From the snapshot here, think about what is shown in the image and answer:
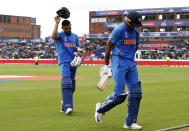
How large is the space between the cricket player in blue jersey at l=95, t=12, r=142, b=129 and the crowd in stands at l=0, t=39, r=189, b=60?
175ft

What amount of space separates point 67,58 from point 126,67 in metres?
2.43

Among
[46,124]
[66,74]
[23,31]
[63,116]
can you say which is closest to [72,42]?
[66,74]

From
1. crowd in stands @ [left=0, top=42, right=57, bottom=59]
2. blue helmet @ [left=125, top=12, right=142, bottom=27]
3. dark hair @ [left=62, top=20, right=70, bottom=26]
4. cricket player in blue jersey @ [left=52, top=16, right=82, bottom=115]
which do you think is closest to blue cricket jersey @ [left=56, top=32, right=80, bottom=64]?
cricket player in blue jersey @ [left=52, top=16, right=82, bottom=115]

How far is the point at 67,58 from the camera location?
9.46 meters

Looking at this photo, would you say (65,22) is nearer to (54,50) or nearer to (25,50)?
(54,50)

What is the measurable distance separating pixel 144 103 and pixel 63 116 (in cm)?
327

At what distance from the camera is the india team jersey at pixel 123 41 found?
7.40 metres

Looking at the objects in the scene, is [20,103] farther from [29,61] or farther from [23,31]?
[23,31]

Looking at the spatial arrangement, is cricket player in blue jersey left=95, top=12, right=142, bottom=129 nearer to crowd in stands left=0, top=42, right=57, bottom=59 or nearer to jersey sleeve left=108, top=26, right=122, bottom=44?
jersey sleeve left=108, top=26, right=122, bottom=44

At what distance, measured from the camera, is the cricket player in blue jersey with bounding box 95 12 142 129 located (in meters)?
7.31

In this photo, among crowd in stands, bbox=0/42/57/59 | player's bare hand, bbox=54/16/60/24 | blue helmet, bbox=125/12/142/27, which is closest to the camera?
blue helmet, bbox=125/12/142/27

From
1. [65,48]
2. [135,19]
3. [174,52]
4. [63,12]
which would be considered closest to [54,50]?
[174,52]

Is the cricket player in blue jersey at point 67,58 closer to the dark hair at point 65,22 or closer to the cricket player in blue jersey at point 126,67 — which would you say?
the dark hair at point 65,22

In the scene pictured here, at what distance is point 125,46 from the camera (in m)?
7.52
